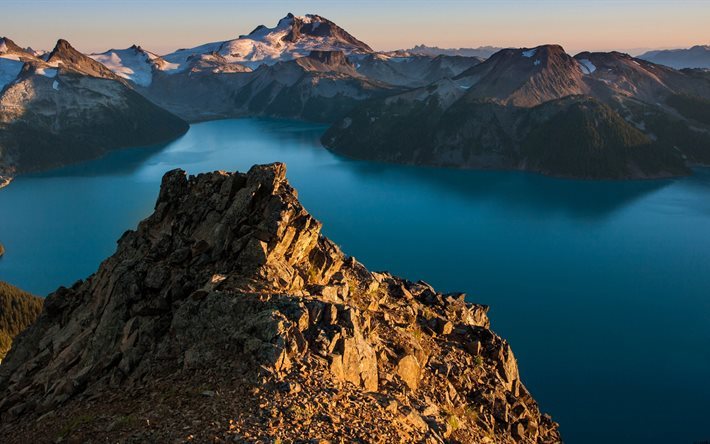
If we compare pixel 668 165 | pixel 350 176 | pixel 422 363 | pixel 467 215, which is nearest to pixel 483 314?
pixel 422 363

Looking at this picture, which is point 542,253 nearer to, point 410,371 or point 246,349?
point 410,371

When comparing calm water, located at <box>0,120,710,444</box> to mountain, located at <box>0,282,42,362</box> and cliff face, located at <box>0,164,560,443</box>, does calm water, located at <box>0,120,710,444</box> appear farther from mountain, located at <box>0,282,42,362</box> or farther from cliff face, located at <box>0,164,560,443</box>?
cliff face, located at <box>0,164,560,443</box>

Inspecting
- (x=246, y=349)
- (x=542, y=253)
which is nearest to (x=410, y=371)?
(x=246, y=349)

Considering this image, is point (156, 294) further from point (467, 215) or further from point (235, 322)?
point (467, 215)

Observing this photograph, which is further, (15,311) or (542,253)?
(542,253)

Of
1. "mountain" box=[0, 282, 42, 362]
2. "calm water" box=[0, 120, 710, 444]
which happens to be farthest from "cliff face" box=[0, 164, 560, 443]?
"mountain" box=[0, 282, 42, 362]

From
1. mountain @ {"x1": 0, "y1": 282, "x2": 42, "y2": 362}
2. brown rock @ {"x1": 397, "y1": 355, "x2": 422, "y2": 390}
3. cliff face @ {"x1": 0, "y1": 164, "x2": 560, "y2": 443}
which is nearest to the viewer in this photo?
cliff face @ {"x1": 0, "y1": 164, "x2": 560, "y2": 443}
